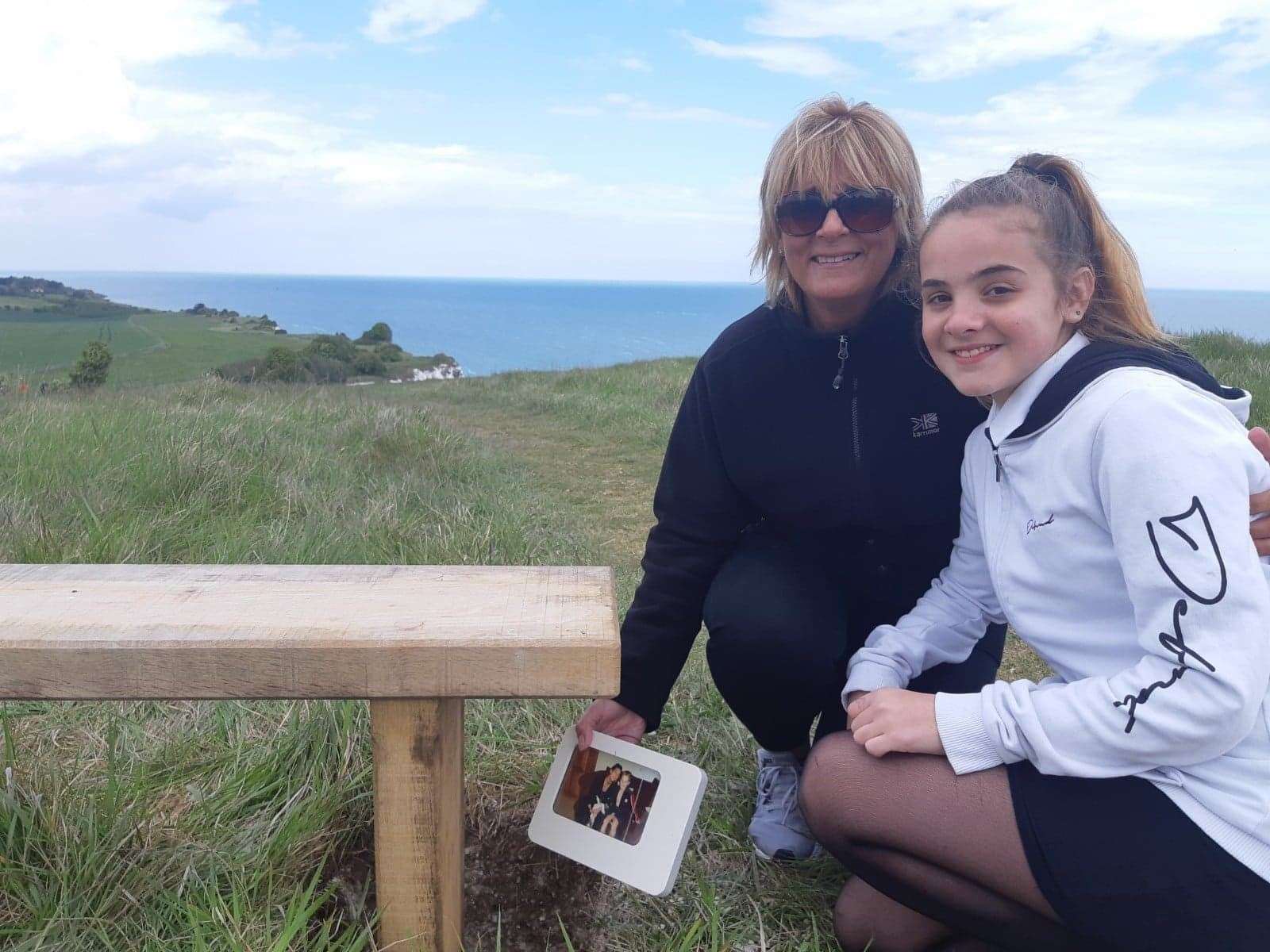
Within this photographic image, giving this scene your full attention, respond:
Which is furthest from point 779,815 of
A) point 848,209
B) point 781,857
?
point 848,209

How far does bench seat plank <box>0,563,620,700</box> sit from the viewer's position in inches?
57.9

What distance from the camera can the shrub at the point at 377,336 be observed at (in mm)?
25000

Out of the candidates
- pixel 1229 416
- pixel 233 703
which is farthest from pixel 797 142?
pixel 233 703

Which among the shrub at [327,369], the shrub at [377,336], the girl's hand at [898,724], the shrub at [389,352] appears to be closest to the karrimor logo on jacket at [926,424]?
the girl's hand at [898,724]

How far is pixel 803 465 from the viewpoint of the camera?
6.96 feet

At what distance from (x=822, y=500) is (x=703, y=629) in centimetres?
155

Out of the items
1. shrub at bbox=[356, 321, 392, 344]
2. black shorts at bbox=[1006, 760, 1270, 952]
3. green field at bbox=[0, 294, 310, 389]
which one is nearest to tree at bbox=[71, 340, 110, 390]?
green field at bbox=[0, 294, 310, 389]

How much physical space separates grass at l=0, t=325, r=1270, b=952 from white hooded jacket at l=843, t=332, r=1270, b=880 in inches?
26.1

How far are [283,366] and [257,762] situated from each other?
14.0 metres

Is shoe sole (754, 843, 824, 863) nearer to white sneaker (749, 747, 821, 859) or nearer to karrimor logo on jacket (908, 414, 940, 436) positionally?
white sneaker (749, 747, 821, 859)

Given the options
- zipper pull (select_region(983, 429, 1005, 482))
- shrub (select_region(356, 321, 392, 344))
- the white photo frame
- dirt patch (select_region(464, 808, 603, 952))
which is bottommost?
shrub (select_region(356, 321, 392, 344))

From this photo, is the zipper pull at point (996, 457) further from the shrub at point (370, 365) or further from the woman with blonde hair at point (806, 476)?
the shrub at point (370, 365)

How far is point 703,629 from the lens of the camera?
11.8 ft

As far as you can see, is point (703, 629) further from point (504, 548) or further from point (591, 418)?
point (591, 418)
